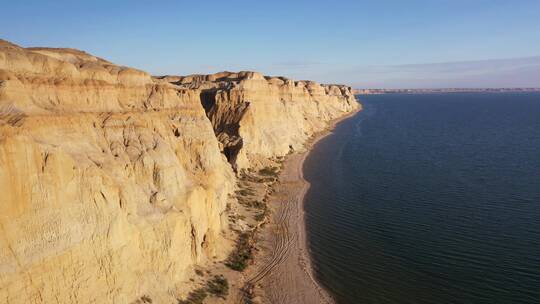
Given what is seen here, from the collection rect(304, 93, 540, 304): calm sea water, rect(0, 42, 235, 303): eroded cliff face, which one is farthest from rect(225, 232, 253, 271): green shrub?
rect(304, 93, 540, 304): calm sea water

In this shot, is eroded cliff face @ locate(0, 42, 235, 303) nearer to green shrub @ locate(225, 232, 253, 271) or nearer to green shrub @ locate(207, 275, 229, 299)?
green shrub @ locate(225, 232, 253, 271)

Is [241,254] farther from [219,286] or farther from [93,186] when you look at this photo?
[93,186]

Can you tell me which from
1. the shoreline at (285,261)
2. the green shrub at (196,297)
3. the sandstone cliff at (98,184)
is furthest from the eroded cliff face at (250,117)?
the green shrub at (196,297)

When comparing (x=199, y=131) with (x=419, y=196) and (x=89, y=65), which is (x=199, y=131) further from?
(x=419, y=196)

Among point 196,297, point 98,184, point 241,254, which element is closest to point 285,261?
point 241,254

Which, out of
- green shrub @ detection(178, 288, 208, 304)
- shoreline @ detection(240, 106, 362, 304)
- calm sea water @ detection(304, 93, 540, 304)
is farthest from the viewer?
calm sea water @ detection(304, 93, 540, 304)
